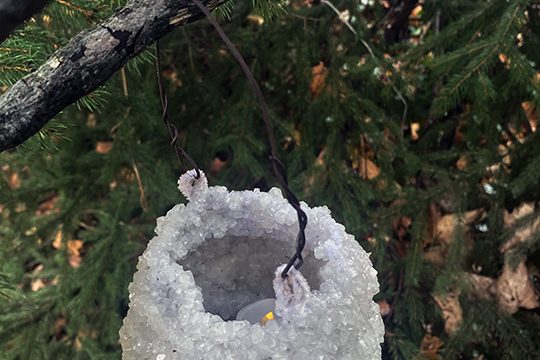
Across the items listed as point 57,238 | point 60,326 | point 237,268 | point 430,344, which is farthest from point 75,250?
point 237,268

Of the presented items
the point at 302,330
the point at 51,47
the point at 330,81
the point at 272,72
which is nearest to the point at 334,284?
the point at 302,330

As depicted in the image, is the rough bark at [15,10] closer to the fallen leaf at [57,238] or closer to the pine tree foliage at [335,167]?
the pine tree foliage at [335,167]

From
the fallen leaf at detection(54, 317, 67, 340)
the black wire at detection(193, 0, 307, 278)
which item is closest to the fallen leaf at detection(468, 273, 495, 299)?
the black wire at detection(193, 0, 307, 278)

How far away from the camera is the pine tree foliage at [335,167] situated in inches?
64.2

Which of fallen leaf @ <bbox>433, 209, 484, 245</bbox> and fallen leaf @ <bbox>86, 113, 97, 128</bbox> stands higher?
fallen leaf @ <bbox>86, 113, 97, 128</bbox>

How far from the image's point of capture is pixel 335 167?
5.73 ft

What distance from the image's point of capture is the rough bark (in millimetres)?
515

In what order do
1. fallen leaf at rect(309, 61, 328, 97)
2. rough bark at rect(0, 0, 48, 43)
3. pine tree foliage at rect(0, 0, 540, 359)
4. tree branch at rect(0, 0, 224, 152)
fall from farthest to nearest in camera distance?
fallen leaf at rect(309, 61, 328, 97), pine tree foliage at rect(0, 0, 540, 359), tree branch at rect(0, 0, 224, 152), rough bark at rect(0, 0, 48, 43)

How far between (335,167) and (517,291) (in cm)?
68

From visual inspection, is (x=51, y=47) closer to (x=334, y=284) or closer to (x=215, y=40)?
(x=334, y=284)

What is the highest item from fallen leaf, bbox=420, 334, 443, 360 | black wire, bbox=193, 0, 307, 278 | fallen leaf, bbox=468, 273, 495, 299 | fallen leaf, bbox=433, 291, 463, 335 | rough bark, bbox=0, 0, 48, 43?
rough bark, bbox=0, 0, 48, 43

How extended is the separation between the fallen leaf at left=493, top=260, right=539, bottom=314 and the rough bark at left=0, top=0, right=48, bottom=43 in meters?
1.59

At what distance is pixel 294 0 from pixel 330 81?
1.32ft

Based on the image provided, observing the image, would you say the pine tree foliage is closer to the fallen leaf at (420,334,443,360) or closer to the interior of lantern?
the fallen leaf at (420,334,443,360)
